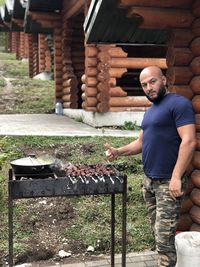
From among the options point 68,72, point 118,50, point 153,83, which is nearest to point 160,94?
point 153,83

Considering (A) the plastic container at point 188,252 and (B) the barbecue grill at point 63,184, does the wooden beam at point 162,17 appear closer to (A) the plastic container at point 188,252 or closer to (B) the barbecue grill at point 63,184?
(B) the barbecue grill at point 63,184

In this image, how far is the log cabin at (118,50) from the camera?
4.44 meters

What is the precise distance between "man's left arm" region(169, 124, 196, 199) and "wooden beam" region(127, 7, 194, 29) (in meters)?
1.43

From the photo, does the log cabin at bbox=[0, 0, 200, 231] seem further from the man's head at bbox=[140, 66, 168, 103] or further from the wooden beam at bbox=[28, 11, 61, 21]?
the man's head at bbox=[140, 66, 168, 103]

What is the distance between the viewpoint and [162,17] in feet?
14.2

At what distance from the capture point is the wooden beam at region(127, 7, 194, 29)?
430 cm

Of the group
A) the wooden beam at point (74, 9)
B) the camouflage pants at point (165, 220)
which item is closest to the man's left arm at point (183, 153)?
the camouflage pants at point (165, 220)

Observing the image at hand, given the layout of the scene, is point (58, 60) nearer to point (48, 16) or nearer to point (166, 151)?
point (48, 16)

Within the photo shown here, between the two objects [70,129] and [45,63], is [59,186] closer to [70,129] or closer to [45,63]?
[70,129]

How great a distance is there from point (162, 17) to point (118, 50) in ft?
21.5

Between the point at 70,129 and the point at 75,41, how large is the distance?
564 centimetres

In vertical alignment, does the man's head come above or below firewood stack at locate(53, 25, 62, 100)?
below

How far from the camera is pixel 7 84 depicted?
2058 cm

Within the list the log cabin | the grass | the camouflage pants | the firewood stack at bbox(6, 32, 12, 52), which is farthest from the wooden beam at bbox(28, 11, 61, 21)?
the firewood stack at bbox(6, 32, 12, 52)
